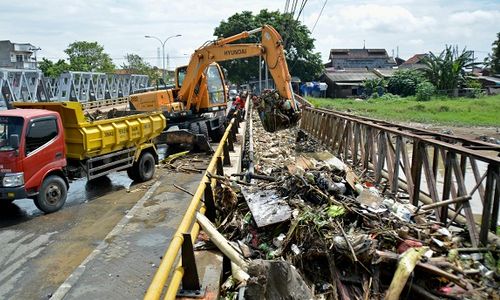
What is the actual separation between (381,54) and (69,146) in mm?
89139

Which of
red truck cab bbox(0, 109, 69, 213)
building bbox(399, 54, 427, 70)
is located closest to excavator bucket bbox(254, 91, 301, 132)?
red truck cab bbox(0, 109, 69, 213)

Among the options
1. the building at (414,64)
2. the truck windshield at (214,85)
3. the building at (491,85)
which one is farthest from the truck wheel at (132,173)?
the building at (414,64)

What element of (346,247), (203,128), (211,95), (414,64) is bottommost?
(346,247)

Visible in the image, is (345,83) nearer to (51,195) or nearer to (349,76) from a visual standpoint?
(349,76)

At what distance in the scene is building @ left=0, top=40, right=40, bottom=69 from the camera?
73562 mm

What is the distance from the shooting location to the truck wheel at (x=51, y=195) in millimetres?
8195

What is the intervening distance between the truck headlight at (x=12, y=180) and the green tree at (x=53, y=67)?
58900 mm

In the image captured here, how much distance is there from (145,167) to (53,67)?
62.2 m

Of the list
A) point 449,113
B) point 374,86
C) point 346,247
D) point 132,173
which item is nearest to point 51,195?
point 132,173

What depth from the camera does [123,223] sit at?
7730 mm

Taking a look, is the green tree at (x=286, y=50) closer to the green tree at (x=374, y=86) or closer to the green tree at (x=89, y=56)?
the green tree at (x=374, y=86)

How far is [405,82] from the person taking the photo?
51.6 metres

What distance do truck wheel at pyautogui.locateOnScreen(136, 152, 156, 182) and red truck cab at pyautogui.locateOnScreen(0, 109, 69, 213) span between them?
2.39m

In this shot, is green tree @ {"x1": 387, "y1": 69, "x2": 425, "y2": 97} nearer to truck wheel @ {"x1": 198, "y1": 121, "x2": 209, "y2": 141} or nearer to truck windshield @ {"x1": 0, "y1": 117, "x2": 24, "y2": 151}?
truck wheel @ {"x1": 198, "y1": 121, "x2": 209, "y2": 141}
